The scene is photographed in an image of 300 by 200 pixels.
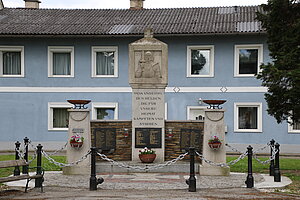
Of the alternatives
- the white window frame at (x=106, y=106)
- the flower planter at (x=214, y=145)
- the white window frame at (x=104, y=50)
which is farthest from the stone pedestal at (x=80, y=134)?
the white window frame at (x=104, y=50)

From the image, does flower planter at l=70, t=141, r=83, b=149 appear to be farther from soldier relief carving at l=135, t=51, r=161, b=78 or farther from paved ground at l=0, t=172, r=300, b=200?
soldier relief carving at l=135, t=51, r=161, b=78

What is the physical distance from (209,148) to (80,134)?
3.82 metres

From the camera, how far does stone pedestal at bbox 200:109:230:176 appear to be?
14680 millimetres

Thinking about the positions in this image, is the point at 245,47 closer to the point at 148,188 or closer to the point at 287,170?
the point at 287,170

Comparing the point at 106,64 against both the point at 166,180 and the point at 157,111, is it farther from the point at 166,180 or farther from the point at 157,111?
the point at 166,180

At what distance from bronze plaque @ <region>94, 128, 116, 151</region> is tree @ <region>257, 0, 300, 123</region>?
491 centimetres

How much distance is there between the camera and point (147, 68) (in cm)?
1591

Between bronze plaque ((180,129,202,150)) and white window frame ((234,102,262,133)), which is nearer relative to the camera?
bronze plaque ((180,129,202,150))

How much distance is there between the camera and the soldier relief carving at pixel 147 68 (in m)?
15.9

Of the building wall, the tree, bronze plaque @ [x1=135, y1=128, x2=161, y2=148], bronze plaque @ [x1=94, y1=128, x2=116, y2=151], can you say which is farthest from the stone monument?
the building wall

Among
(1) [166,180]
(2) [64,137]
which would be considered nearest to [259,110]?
(2) [64,137]

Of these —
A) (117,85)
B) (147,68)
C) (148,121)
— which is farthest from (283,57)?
(117,85)

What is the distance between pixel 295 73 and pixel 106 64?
1527 cm

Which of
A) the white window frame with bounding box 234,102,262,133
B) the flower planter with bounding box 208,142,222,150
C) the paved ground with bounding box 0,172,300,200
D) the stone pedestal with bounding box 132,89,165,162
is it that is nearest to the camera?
the paved ground with bounding box 0,172,300,200
